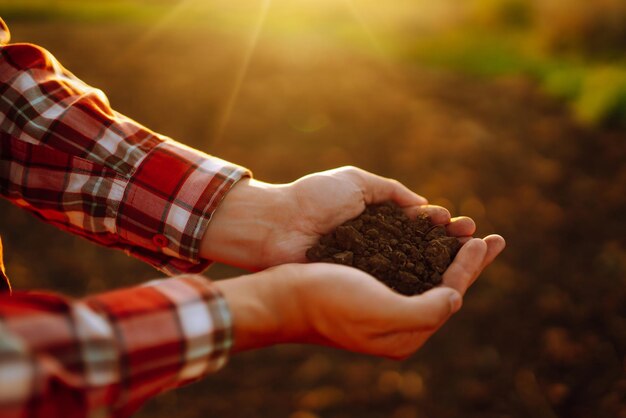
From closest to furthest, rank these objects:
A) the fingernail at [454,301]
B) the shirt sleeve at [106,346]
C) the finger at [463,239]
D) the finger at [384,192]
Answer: the shirt sleeve at [106,346], the fingernail at [454,301], the finger at [463,239], the finger at [384,192]

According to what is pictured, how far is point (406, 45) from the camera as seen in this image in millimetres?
7766

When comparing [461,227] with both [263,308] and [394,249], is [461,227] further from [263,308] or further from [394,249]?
[263,308]

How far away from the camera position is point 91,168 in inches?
69.4

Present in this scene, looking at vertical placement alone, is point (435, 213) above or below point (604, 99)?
below

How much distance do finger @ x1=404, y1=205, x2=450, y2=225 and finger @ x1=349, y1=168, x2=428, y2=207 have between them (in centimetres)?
5

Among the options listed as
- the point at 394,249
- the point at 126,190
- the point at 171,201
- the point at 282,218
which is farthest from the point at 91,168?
the point at 394,249

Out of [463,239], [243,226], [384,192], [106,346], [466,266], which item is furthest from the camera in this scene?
[384,192]

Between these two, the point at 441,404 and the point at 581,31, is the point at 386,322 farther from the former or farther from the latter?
the point at 581,31

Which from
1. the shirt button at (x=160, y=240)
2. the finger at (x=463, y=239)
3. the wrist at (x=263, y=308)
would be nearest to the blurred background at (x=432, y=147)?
the finger at (x=463, y=239)

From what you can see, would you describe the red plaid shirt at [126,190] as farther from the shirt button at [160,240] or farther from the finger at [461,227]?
the finger at [461,227]

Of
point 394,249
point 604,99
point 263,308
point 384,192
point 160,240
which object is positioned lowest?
point 160,240

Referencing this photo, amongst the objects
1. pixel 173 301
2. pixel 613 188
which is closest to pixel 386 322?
pixel 173 301

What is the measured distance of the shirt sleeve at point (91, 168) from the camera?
5.61ft

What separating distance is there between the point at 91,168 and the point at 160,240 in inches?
12.3
